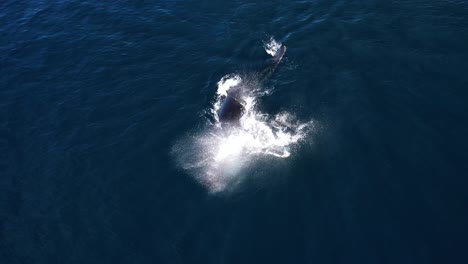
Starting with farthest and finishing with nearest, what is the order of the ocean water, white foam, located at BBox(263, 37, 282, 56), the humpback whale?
1. white foam, located at BBox(263, 37, 282, 56)
2. the humpback whale
3. the ocean water

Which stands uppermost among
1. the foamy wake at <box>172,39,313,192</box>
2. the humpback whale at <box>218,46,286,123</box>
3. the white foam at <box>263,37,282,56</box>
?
the white foam at <box>263,37,282,56</box>

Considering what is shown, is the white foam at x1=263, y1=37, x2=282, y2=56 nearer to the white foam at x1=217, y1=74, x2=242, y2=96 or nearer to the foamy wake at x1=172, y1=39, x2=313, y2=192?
the white foam at x1=217, y1=74, x2=242, y2=96

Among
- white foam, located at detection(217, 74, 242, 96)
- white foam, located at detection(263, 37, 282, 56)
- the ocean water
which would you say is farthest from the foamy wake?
white foam, located at detection(263, 37, 282, 56)

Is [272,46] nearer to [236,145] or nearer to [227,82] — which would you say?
[227,82]

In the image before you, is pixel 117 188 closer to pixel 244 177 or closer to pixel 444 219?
pixel 244 177

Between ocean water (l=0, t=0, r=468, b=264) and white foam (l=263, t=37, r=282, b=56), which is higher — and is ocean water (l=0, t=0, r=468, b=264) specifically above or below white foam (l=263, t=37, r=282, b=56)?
below

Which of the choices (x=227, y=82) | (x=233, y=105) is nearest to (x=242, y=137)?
(x=233, y=105)
